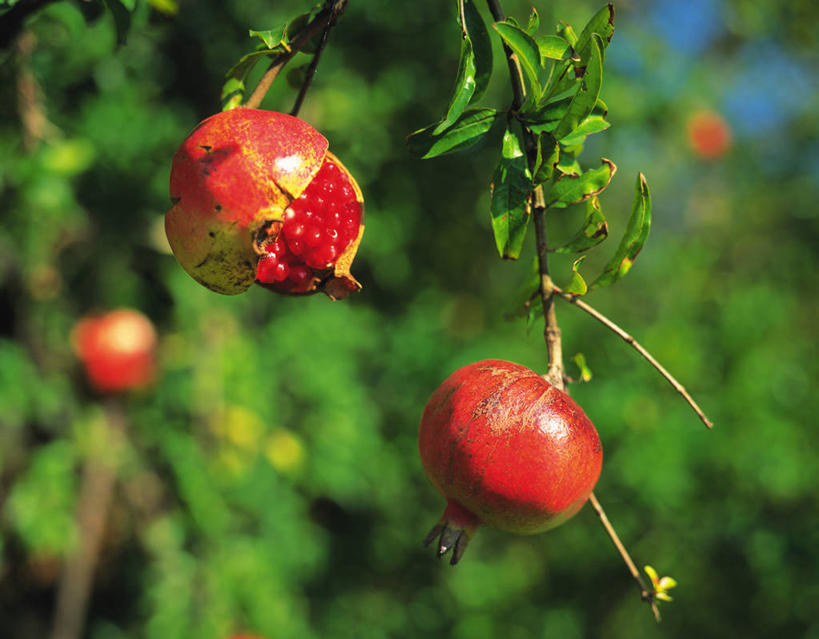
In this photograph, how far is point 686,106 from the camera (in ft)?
7.25

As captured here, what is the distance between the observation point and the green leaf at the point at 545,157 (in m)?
0.58

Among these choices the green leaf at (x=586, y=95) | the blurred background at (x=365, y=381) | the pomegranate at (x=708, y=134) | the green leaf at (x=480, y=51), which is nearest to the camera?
the green leaf at (x=586, y=95)

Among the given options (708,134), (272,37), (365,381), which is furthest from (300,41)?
(708,134)

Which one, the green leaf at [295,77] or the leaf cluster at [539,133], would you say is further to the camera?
the green leaf at [295,77]

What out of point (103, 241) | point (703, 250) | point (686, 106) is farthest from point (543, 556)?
point (103, 241)

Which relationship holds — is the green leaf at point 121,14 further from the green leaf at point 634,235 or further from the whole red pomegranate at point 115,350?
the whole red pomegranate at point 115,350

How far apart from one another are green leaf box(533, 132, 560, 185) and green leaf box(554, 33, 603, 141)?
2 cm

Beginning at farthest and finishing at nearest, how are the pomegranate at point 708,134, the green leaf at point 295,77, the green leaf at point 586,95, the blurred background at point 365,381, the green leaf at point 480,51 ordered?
1. the pomegranate at point 708,134
2. the blurred background at point 365,381
3. the green leaf at point 295,77
4. the green leaf at point 480,51
5. the green leaf at point 586,95

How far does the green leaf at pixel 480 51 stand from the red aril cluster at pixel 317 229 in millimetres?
152

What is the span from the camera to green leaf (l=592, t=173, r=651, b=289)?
1.93 ft

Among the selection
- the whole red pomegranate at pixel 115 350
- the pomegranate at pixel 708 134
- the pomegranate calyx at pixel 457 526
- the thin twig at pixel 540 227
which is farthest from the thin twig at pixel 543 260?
the pomegranate at pixel 708 134

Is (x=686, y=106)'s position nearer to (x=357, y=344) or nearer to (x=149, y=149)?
(x=357, y=344)

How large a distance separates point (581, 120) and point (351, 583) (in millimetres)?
2080

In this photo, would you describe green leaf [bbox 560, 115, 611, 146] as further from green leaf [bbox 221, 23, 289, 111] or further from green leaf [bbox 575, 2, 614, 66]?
green leaf [bbox 221, 23, 289, 111]
